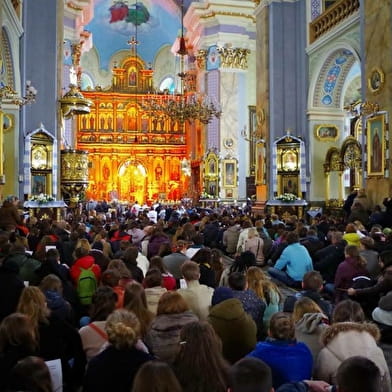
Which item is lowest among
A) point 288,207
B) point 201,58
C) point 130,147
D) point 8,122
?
point 288,207

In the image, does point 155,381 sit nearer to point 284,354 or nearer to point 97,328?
point 284,354

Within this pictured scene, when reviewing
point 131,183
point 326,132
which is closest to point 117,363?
point 326,132

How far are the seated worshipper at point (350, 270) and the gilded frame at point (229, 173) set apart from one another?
69.0ft

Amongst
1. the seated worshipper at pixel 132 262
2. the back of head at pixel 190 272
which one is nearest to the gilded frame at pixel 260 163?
the seated worshipper at pixel 132 262

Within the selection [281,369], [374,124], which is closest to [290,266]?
[281,369]

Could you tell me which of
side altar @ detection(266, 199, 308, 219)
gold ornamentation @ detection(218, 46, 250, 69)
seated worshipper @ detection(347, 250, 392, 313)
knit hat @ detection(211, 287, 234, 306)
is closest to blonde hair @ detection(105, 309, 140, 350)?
knit hat @ detection(211, 287, 234, 306)

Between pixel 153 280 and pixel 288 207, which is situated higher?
pixel 288 207

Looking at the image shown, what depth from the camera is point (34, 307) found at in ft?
11.9

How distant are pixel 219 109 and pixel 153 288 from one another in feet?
75.5

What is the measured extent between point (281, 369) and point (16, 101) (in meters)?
10.2

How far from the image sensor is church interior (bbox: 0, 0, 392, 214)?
1469cm

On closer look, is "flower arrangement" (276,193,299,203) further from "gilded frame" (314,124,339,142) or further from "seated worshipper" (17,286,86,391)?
"seated worshipper" (17,286,86,391)

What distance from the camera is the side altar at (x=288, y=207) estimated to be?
58.2 ft

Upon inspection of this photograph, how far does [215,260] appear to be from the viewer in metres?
6.61
